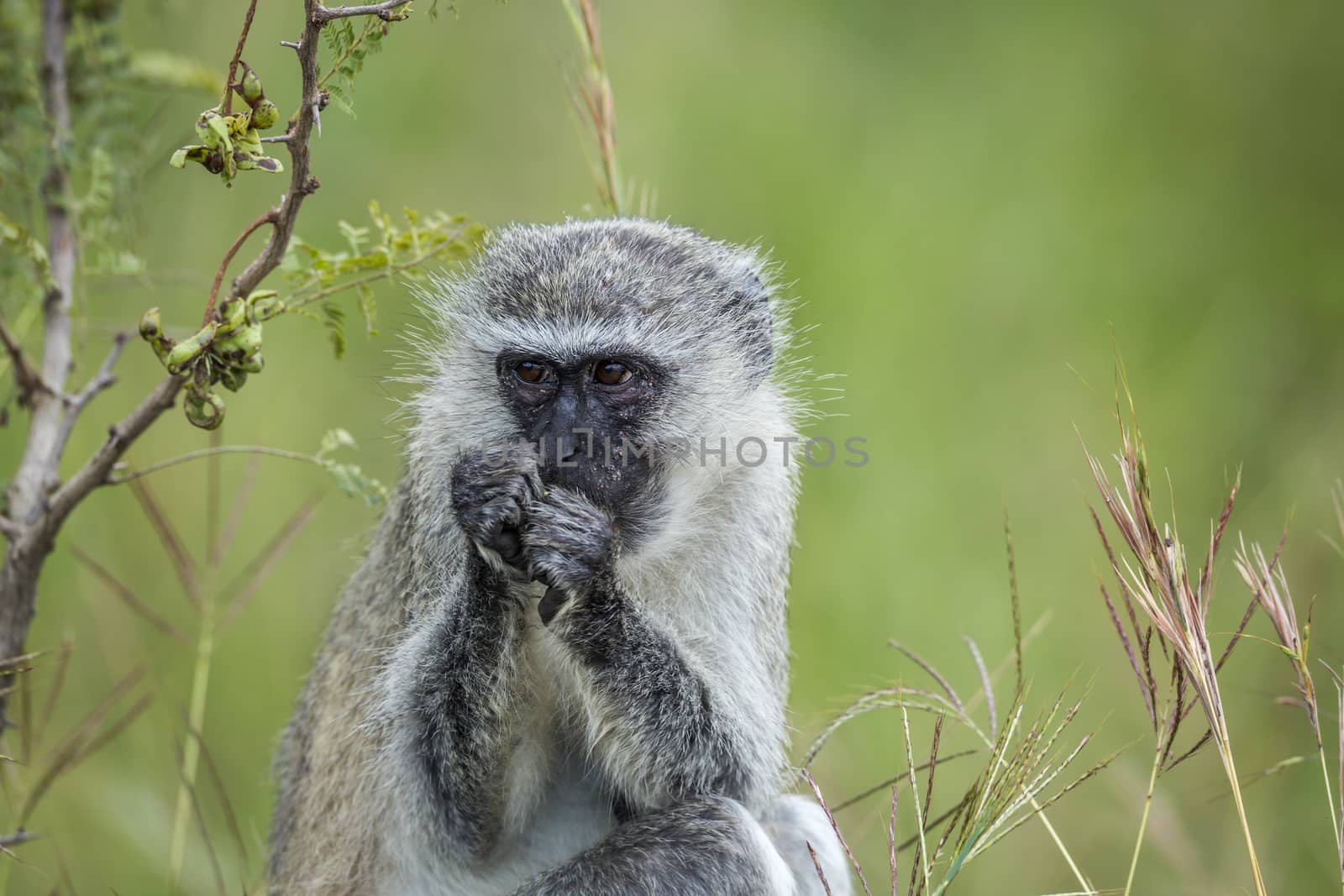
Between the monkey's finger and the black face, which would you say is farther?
the black face

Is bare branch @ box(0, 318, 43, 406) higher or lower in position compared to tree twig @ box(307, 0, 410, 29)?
lower

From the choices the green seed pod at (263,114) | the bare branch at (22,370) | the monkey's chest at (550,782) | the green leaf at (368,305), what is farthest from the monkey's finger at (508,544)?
the bare branch at (22,370)

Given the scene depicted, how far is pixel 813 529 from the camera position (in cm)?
665

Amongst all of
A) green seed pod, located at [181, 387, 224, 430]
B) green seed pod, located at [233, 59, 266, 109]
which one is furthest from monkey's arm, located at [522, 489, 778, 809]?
green seed pod, located at [233, 59, 266, 109]

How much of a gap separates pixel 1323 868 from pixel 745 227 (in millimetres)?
4493

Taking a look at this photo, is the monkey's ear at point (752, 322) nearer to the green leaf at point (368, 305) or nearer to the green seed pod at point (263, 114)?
the green leaf at point (368, 305)

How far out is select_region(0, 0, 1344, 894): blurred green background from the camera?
18.3 feet

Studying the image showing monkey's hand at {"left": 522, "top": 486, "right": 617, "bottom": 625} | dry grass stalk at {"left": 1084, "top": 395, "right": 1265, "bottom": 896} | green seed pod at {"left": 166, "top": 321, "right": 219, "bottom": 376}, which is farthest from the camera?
monkey's hand at {"left": 522, "top": 486, "right": 617, "bottom": 625}

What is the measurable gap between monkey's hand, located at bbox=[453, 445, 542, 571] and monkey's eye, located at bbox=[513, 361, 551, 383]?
0.56 metres

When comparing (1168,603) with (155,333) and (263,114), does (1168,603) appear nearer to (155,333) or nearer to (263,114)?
(263,114)

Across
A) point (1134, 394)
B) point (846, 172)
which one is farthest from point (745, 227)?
point (1134, 394)

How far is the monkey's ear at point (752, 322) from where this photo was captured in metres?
4.29

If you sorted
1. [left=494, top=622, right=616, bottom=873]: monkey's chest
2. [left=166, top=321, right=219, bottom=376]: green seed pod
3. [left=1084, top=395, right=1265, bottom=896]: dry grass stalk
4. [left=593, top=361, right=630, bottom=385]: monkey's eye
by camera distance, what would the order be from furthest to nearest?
[left=593, top=361, right=630, bottom=385]: monkey's eye
[left=494, top=622, right=616, bottom=873]: monkey's chest
[left=166, top=321, right=219, bottom=376]: green seed pod
[left=1084, top=395, right=1265, bottom=896]: dry grass stalk

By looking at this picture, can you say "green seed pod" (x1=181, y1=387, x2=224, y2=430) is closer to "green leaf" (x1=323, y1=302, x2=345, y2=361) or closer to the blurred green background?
"green leaf" (x1=323, y1=302, x2=345, y2=361)
